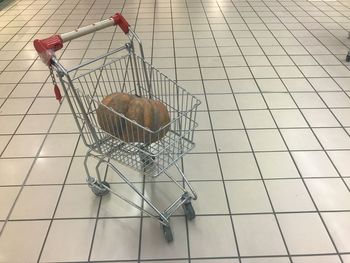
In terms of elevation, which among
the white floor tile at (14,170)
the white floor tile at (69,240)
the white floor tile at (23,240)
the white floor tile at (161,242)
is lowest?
→ the white floor tile at (161,242)

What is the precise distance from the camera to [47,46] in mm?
1146

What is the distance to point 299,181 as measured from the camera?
177cm

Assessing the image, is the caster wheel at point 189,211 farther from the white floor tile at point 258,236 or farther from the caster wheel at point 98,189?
the caster wheel at point 98,189

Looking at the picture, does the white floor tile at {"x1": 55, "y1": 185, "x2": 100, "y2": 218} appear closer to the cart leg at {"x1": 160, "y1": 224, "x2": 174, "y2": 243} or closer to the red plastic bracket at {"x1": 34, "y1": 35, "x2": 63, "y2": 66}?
the cart leg at {"x1": 160, "y1": 224, "x2": 174, "y2": 243}

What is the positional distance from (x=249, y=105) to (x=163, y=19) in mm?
1998

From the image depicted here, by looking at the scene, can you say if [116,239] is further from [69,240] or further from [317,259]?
[317,259]

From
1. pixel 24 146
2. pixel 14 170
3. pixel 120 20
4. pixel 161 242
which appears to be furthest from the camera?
pixel 24 146

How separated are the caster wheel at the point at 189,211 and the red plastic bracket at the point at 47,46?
928mm

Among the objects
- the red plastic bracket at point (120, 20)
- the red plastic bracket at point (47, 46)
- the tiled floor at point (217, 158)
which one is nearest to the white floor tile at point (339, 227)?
the tiled floor at point (217, 158)

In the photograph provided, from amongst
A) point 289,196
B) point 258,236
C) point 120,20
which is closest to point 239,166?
point 289,196

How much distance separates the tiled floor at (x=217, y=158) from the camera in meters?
1.49

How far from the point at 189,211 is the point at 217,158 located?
18.4 inches

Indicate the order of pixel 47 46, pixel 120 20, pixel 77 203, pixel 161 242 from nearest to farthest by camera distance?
pixel 47 46 → pixel 120 20 → pixel 161 242 → pixel 77 203

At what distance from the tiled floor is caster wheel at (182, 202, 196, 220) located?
0.03 meters
